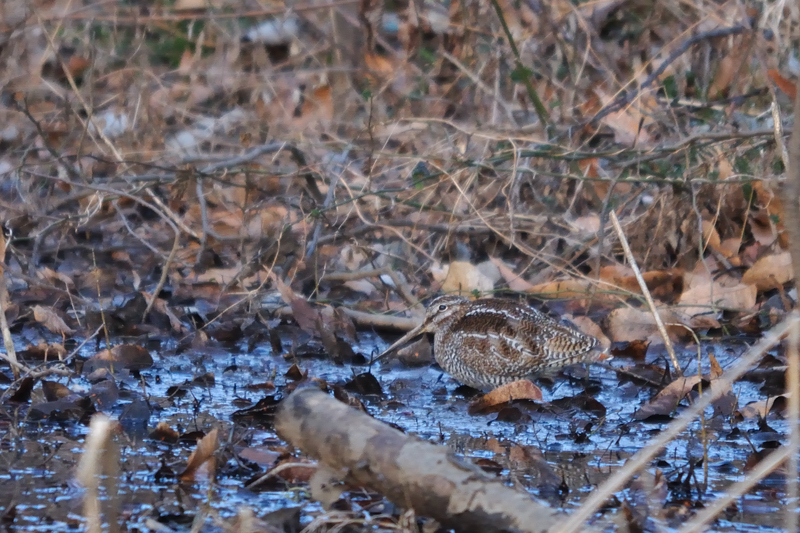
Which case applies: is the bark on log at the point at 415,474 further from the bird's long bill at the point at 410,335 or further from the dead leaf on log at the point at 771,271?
the dead leaf on log at the point at 771,271

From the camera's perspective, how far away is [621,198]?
6.74 meters

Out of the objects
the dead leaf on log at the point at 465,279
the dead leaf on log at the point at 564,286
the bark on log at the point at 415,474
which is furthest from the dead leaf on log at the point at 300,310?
the bark on log at the point at 415,474

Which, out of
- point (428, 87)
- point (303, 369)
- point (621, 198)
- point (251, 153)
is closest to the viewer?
point (303, 369)

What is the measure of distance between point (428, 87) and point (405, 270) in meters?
3.00

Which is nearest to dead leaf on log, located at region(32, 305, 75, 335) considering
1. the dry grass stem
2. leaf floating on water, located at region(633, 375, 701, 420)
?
the dry grass stem

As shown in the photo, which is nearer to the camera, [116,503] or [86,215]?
[116,503]

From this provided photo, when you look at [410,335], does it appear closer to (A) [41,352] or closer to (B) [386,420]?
(B) [386,420]

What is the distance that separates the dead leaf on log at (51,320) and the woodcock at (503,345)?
1.52 m

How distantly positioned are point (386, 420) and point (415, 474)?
1373 millimetres

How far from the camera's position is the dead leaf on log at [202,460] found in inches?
127

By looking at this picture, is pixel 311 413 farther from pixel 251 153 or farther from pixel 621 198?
pixel 621 198

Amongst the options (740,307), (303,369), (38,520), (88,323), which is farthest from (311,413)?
(740,307)

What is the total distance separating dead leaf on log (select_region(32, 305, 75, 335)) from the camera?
516cm

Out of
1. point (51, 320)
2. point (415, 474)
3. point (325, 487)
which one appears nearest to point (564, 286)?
point (51, 320)
